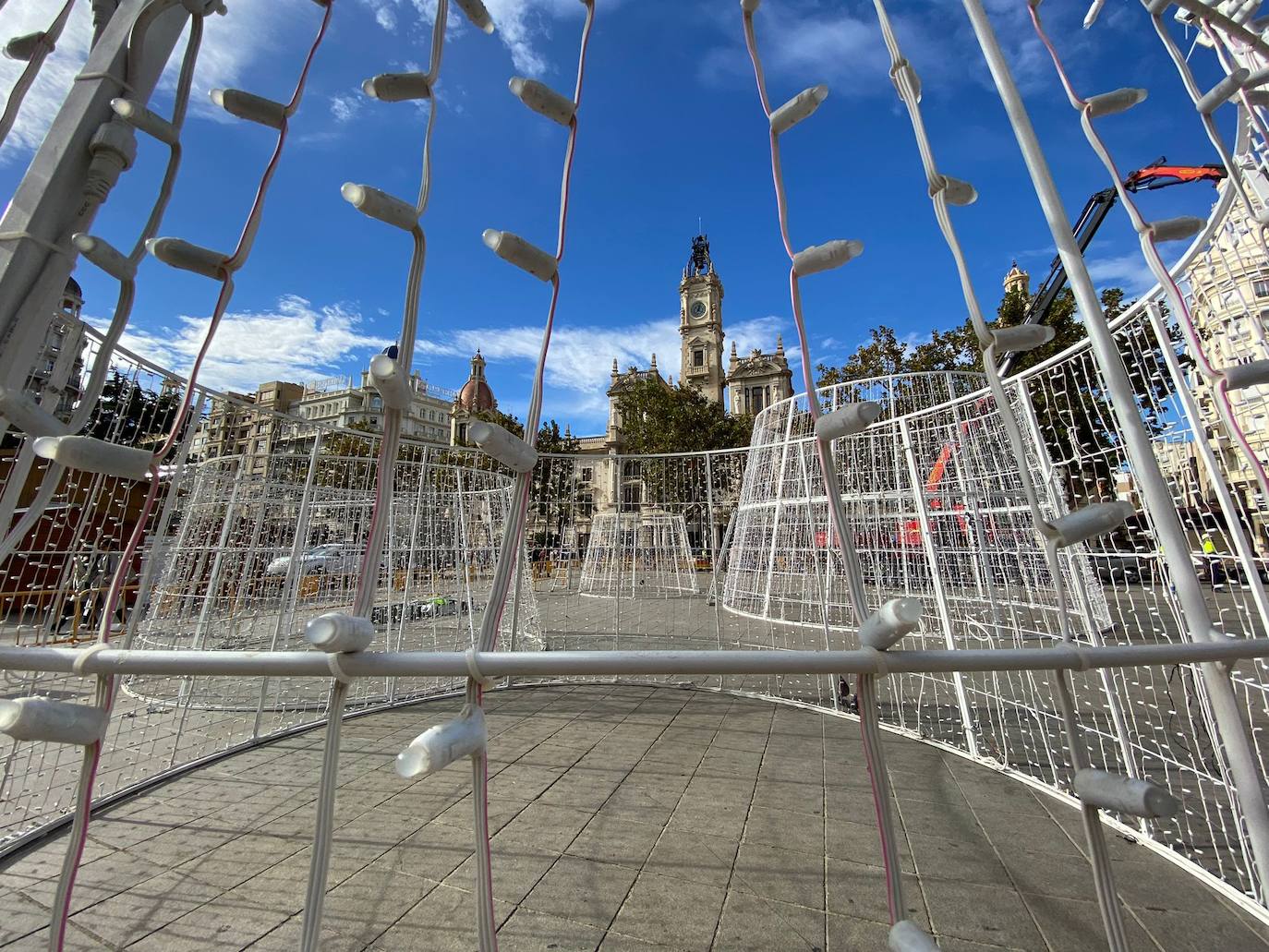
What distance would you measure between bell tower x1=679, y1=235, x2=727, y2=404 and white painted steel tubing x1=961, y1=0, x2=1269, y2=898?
55925 millimetres

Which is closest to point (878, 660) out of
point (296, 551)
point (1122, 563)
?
point (1122, 563)

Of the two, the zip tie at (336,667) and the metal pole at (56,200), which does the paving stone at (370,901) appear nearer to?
the zip tie at (336,667)

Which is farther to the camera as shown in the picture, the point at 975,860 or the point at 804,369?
the point at 975,860

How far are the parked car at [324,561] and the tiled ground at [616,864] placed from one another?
59.1 inches

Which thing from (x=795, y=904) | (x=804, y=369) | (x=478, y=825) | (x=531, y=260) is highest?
(x=531, y=260)

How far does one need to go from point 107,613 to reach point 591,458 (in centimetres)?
504

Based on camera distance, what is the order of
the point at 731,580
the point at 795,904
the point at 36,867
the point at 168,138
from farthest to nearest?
the point at 731,580, the point at 36,867, the point at 795,904, the point at 168,138

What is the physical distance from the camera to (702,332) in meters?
58.3

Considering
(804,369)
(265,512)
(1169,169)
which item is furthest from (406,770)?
(1169,169)

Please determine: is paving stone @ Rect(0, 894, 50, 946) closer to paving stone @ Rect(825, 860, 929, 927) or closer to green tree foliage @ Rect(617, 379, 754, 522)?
paving stone @ Rect(825, 860, 929, 927)

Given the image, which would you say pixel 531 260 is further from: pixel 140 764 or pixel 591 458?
pixel 591 458

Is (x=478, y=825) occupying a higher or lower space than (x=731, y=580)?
lower

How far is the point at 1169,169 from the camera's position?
12.6m

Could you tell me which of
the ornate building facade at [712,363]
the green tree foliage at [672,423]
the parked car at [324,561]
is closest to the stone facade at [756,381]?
the ornate building facade at [712,363]
